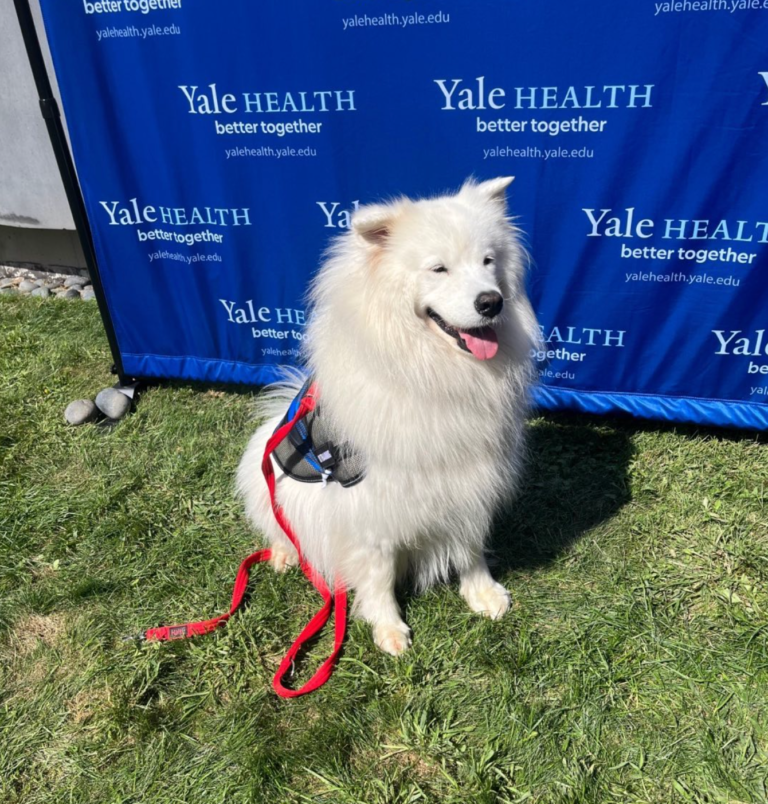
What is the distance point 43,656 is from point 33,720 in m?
Result: 0.29

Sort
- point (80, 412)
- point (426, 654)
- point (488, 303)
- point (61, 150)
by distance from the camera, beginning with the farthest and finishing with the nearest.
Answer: point (80, 412) → point (61, 150) → point (426, 654) → point (488, 303)

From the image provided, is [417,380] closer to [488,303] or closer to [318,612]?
[488,303]

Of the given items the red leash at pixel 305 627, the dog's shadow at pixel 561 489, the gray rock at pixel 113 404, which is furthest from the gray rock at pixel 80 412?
the dog's shadow at pixel 561 489

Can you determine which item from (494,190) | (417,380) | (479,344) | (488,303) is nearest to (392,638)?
(417,380)

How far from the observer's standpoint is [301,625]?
264cm

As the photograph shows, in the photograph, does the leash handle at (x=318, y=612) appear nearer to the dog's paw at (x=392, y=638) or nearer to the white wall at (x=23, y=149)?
the dog's paw at (x=392, y=638)

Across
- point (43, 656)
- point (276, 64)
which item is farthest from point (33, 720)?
point (276, 64)

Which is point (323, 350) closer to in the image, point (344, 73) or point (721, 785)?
point (344, 73)

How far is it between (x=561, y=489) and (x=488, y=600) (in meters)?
0.92

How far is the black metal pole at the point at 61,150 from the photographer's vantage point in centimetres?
324

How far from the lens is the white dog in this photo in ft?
6.30

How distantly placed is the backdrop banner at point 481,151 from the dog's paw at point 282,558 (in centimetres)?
158

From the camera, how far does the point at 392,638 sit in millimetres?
2449

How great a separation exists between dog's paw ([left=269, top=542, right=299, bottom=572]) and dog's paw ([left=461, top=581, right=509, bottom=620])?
79cm
